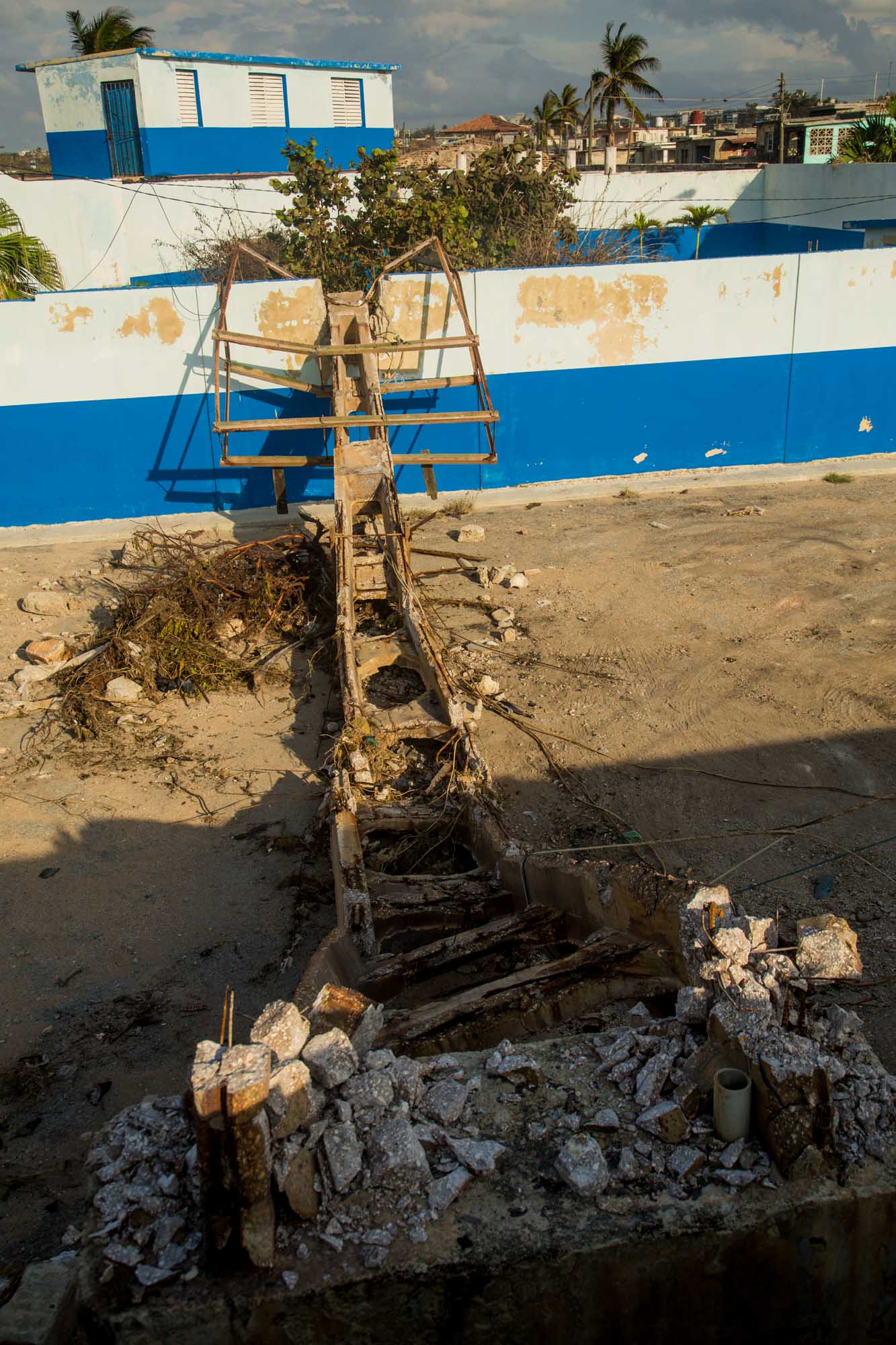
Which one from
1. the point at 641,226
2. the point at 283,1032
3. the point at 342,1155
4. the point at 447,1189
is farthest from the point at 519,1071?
the point at 641,226

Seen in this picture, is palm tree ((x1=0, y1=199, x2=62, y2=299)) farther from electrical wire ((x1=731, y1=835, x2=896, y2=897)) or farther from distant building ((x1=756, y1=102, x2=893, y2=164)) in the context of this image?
distant building ((x1=756, y1=102, x2=893, y2=164))

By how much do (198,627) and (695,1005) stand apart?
6.08m

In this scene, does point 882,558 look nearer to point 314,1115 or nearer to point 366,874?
point 366,874

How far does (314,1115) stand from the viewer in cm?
335

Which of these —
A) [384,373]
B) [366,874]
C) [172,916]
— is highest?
[384,373]

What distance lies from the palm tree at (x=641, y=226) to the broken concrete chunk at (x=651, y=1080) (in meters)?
23.6

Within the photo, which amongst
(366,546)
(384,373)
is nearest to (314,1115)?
(366,546)

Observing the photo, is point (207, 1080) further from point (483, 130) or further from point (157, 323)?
point (483, 130)

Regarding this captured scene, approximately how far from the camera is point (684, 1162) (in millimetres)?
3383

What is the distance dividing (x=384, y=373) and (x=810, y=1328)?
10812mm

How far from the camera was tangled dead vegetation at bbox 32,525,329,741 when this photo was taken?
27.0 ft

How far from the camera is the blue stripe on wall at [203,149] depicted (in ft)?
86.5

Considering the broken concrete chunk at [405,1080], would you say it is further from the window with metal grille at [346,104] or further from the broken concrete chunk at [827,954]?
the window with metal grille at [346,104]

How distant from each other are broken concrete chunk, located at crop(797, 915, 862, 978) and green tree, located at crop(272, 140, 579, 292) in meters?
12.2
